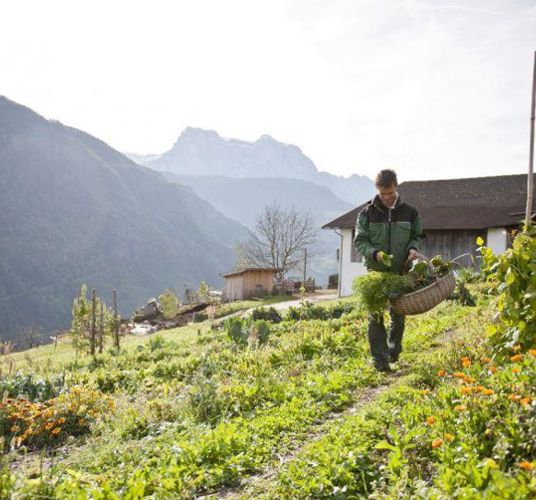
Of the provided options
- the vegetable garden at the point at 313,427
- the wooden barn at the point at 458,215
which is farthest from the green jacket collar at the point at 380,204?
the wooden barn at the point at 458,215

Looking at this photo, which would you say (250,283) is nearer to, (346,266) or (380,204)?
(346,266)

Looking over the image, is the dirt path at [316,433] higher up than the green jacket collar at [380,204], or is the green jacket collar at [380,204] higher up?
the green jacket collar at [380,204]

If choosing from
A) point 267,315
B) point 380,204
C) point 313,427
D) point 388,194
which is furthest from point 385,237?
point 267,315

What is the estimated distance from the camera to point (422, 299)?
215 inches

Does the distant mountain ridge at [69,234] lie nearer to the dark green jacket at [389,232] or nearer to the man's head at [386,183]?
the dark green jacket at [389,232]

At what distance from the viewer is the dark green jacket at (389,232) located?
6.06 m

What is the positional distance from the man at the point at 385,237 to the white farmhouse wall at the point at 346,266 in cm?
2127

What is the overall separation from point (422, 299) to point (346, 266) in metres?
22.3

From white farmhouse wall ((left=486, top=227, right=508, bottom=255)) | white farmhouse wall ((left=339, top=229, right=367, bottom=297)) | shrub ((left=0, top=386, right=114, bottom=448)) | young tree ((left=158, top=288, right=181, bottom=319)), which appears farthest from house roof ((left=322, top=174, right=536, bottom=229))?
shrub ((left=0, top=386, right=114, bottom=448))

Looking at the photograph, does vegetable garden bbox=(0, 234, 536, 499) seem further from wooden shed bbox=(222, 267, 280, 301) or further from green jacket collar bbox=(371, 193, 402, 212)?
wooden shed bbox=(222, 267, 280, 301)

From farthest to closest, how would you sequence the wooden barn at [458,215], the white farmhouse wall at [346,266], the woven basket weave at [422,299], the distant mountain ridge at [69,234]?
the distant mountain ridge at [69,234] → the white farmhouse wall at [346,266] → the wooden barn at [458,215] → the woven basket weave at [422,299]

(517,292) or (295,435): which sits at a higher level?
(517,292)

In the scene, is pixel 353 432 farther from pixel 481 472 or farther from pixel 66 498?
pixel 66 498

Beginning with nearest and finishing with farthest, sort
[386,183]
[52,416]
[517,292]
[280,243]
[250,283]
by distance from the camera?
[517,292], [52,416], [386,183], [250,283], [280,243]
